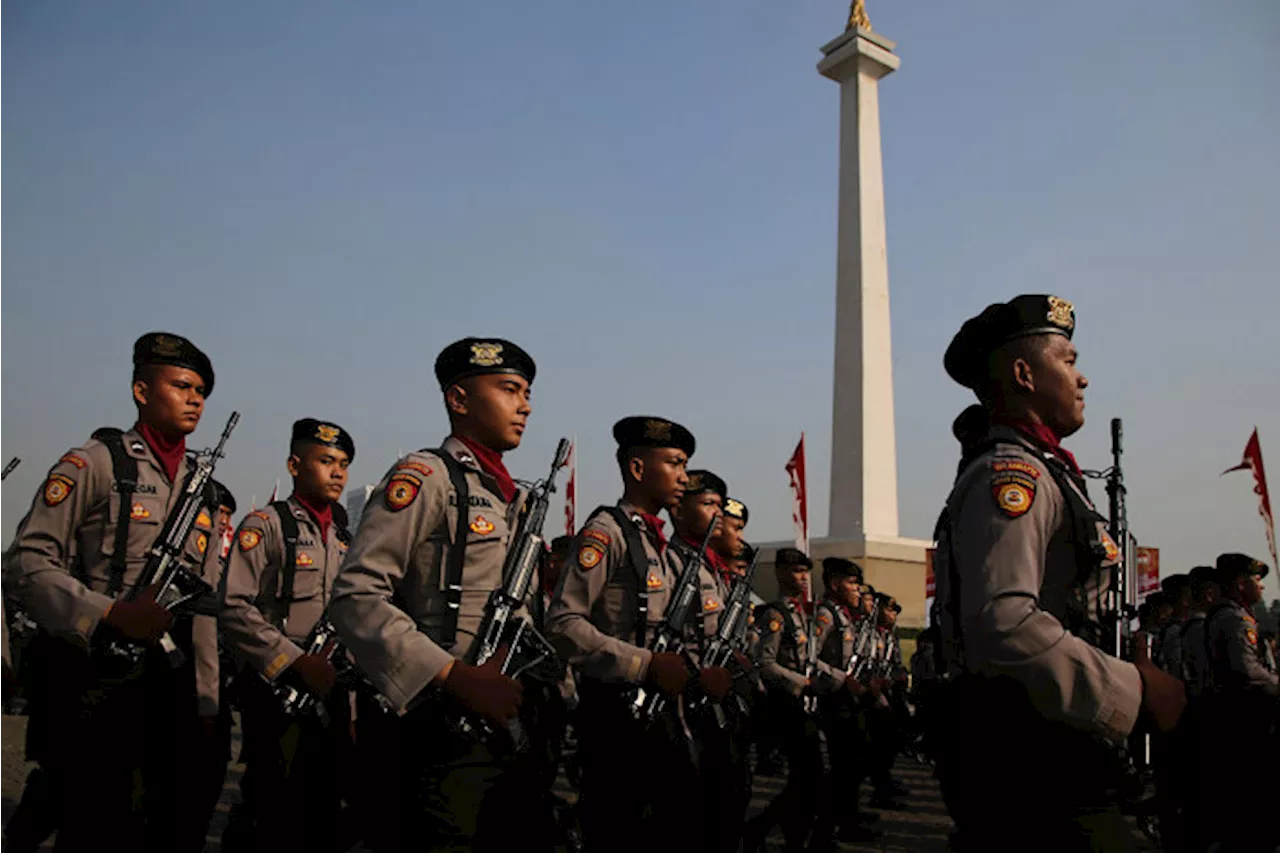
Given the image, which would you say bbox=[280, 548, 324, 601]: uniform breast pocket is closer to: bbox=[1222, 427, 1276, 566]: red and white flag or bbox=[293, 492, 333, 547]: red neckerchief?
bbox=[293, 492, 333, 547]: red neckerchief

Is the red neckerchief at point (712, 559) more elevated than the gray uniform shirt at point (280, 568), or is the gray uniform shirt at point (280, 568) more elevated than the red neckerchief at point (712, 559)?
the red neckerchief at point (712, 559)

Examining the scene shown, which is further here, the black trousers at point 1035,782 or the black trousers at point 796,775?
the black trousers at point 796,775

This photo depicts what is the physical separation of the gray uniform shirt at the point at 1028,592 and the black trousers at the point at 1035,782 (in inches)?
4.2

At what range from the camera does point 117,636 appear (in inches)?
177

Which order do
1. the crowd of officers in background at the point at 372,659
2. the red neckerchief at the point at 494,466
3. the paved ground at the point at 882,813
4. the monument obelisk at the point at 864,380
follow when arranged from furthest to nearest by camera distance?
the monument obelisk at the point at 864,380 < the paved ground at the point at 882,813 < the red neckerchief at the point at 494,466 < the crowd of officers in background at the point at 372,659

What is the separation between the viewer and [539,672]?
159 inches

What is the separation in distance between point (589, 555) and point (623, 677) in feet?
2.23

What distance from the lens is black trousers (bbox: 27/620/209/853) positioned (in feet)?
14.3

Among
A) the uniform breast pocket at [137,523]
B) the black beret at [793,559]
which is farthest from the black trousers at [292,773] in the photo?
the black beret at [793,559]

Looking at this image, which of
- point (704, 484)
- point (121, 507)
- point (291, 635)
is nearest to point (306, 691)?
point (291, 635)

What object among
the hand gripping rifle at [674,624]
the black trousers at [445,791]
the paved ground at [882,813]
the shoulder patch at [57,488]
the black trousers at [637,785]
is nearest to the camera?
the black trousers at [445,791]

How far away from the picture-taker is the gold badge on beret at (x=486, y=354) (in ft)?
13.9

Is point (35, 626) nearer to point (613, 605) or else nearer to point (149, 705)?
point (149, 705)

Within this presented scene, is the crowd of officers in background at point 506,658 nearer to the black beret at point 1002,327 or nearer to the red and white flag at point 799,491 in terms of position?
the black beret at point 1002,327
